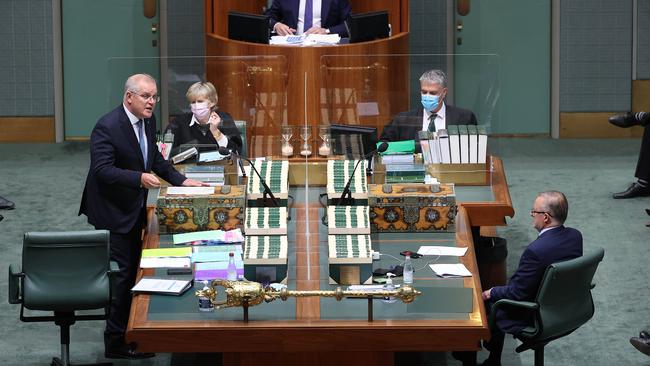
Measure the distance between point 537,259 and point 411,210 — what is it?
1003 millimetres

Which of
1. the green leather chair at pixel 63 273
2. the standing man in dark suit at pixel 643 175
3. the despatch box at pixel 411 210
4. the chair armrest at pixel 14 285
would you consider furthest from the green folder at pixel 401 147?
the standing man in dark suit at pixel 643 175

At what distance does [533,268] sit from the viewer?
6047 mm

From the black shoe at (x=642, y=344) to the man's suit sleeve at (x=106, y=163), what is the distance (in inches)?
101

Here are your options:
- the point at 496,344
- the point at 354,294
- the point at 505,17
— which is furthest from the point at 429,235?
the point at 505,17

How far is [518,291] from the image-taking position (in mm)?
6074

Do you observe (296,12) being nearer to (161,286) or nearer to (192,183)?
(192,183)

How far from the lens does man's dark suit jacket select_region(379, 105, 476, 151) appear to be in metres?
7.91

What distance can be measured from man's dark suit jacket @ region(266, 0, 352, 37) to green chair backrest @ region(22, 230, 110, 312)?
389cm

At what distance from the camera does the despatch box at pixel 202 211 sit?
269 inches

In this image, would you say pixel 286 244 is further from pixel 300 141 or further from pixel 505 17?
pixel 505 17

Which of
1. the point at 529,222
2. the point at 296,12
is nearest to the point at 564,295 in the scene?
the point at 529,222

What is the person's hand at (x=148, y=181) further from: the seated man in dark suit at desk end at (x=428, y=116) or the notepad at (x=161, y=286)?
the seated man in dark suit at desk end at (x=428, y=116)

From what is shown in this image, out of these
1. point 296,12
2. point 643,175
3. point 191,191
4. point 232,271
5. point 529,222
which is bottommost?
→ point 529,222

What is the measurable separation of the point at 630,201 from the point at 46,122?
16.9ft
